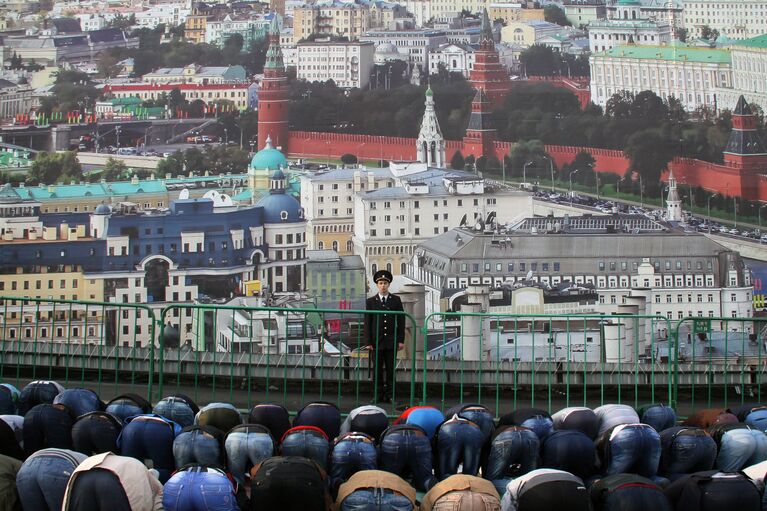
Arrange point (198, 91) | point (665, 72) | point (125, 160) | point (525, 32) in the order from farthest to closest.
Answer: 1. point (525, 32)
2. point (198, 91)
3. point (665, 72)
4. point (125, 160)

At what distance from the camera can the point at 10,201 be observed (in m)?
19.1

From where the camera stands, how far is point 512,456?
131 inches

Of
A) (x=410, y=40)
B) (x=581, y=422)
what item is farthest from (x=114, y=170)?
(x=581, y=422)

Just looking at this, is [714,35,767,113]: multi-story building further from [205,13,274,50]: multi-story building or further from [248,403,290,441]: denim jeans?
[248,403,290,441]: denim jeans

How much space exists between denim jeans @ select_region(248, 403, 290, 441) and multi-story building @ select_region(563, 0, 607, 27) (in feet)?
83.1

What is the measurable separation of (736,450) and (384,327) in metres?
0.82

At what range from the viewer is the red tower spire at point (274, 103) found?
78.8 feet

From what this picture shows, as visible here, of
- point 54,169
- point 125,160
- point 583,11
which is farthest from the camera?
point 583,11

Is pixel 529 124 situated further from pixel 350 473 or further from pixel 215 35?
pixel 350 473

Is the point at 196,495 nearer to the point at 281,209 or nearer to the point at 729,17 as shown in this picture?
the point at 281,209

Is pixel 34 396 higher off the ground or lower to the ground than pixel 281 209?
lower

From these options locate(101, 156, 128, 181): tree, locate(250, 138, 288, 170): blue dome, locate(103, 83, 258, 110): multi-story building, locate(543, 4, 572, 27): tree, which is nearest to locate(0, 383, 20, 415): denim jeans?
locate(250, 138, 288, 170): blue dome

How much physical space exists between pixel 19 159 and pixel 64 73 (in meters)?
4.57

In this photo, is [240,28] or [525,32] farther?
[240,28]
